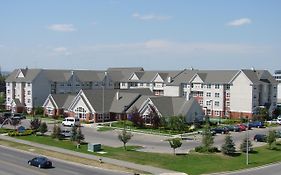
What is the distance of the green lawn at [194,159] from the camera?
142 ft

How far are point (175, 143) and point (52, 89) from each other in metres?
60.4

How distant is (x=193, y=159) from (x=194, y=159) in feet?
0.39

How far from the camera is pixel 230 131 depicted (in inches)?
2783

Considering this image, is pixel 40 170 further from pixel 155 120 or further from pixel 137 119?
pixel 137 119

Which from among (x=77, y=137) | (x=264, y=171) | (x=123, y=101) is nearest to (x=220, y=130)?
(x=123, y=101)

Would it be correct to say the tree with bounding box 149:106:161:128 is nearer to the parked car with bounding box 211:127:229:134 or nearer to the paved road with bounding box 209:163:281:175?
the parked car with bounding box 211:127:229:134

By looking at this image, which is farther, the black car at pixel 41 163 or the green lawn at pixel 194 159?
the green lawn at pixel 194 159

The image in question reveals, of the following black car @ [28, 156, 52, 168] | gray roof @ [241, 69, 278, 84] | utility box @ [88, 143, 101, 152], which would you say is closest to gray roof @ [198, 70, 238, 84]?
gray roof @ [241, 69, 278, 84]

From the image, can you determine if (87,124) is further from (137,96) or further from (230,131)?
(230,131)

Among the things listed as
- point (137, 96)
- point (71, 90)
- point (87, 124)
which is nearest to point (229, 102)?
point (137, 96)

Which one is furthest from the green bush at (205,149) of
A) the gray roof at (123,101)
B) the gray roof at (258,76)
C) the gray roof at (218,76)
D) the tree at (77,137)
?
the gray roof at (218,76)

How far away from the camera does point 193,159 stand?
1865 inches

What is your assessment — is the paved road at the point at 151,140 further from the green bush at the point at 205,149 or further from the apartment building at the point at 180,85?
the apartment building at the point at 180,85

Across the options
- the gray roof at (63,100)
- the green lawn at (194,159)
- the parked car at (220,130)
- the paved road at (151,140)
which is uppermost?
the gray roof at (63,100)
